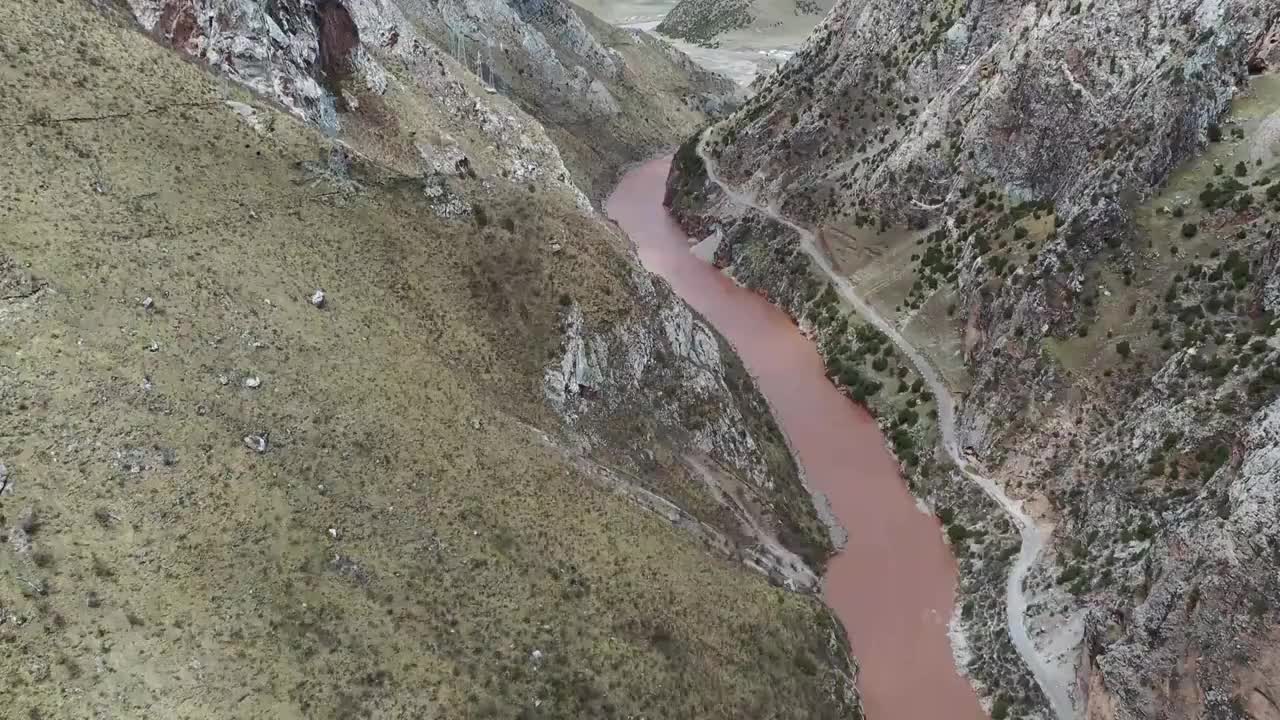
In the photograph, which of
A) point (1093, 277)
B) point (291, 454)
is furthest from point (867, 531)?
point (291, 454)

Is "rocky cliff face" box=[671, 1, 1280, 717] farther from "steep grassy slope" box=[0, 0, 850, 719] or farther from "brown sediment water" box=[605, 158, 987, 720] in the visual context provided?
"steep grassy slope" box=[0, 0, 850, 719]

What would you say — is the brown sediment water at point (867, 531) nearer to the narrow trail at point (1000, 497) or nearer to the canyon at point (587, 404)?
the canyon at point (587, 404)

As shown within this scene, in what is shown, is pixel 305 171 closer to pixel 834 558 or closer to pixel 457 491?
pixel 457 491

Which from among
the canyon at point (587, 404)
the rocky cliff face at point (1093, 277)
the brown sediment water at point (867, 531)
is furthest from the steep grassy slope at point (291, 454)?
the rocky cliff face at point (1093, 277)

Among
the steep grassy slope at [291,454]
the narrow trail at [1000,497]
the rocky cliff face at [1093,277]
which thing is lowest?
the steep grassy slope at [291,454]

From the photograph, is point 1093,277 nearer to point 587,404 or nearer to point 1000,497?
point 1000,497

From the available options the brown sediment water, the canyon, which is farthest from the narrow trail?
the brown sediment water

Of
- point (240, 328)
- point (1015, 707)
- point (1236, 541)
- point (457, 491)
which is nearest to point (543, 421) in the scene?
point (457, 491)
